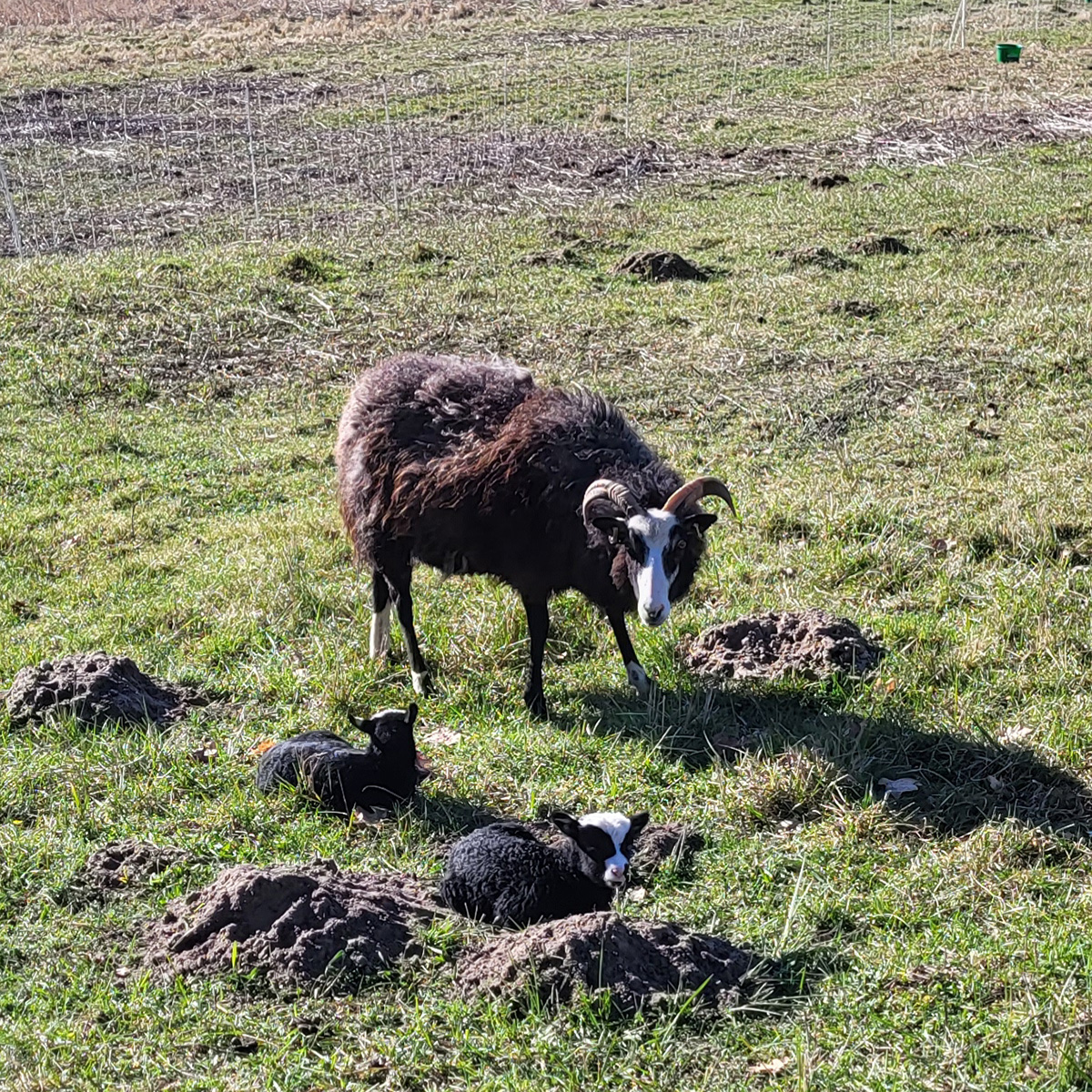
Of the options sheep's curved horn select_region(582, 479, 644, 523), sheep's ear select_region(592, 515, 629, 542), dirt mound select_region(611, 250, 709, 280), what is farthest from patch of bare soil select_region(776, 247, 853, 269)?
sheep's ear select_region(592, 515, 629, 542)

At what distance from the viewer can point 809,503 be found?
30.0ft

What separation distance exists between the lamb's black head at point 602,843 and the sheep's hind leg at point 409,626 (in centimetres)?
220

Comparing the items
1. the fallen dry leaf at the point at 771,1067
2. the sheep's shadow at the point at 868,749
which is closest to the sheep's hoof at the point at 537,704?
the sheep's shadow at the point at 868,749

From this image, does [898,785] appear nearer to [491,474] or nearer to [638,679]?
[638,679]

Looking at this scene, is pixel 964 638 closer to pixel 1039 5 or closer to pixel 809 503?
pixel 809 503

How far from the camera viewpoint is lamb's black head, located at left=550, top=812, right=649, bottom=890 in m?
5.19

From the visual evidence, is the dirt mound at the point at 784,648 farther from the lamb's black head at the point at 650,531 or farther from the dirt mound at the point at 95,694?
the dirt mound at the point at 95,694

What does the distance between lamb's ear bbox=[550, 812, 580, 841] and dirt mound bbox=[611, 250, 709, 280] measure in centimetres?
1070

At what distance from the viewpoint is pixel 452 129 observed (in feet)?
74.0

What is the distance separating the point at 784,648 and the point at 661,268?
8877 millimetres

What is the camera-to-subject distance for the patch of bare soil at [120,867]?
541 cm

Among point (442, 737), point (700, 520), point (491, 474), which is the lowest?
point (442, 737)

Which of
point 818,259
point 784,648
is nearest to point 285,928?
point 784,648

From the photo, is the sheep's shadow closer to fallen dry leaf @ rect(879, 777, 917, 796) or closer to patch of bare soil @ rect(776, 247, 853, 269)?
fallen dry leaf @ rect(879, 777, 917, 796)
